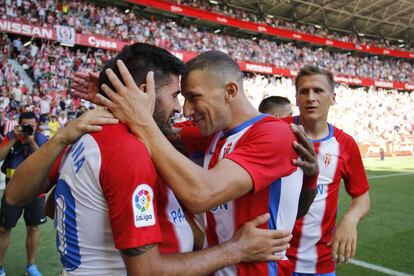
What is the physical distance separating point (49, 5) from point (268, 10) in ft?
75.6

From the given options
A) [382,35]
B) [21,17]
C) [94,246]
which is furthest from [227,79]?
[382,35]

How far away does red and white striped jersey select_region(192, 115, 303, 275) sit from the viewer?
1.56 meters

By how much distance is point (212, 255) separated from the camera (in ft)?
5.08

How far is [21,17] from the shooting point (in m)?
19.6

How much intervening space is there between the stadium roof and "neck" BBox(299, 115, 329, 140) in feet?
109

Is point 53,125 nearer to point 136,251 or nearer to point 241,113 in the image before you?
point 241,113

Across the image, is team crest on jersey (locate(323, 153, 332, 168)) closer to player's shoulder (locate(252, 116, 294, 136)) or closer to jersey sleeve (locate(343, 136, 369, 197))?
jersey sleeve (locate(343, 136, 369, 197))

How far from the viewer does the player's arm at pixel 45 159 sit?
1553 mm

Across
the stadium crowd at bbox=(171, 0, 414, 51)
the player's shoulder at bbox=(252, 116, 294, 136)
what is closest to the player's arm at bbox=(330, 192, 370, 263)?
→ the player's shoulder at bbox=(252, 116, 294, 136)

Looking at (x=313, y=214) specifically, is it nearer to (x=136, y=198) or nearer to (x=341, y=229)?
(x=341, y=229)

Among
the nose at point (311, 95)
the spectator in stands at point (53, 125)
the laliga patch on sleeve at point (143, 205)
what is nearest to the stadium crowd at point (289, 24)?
the spectator in stands at point (53, 125)

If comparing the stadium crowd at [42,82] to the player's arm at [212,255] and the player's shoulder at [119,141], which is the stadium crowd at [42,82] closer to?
the player's shoulder at [119,141]

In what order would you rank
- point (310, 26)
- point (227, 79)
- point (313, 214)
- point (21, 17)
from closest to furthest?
point (227, 79) < point (313, 214) < point (21, 17) < point (310, 26)

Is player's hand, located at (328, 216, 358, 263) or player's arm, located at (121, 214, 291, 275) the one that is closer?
player's arm, located at (121, 214, 291, 275)
